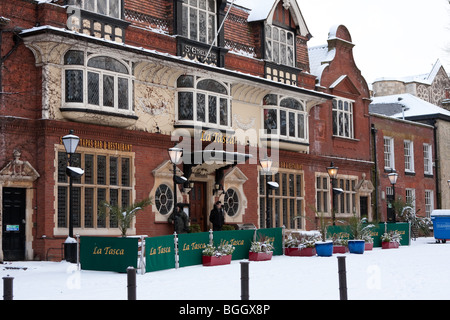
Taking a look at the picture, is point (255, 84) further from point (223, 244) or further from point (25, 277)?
point (25, 277)

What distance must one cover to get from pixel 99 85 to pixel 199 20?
6.21m

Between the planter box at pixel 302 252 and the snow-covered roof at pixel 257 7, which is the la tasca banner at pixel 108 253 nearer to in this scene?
the planter box at pixel 302 252

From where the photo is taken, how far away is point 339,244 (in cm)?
2516

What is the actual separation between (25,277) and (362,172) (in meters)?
23.5

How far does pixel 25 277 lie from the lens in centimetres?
1653

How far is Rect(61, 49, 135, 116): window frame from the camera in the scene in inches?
861

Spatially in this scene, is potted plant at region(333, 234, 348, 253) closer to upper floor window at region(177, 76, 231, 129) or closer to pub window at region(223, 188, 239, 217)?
pub window at region(223, 188, 239, 217)

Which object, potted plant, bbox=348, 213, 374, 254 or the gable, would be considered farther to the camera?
the gable

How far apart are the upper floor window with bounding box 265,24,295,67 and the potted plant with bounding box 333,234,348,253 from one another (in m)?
8.91

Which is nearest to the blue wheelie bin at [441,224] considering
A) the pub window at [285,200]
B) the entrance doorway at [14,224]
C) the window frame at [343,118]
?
the pub window at [285,200]

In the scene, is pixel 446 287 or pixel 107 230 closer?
pixel 446 287

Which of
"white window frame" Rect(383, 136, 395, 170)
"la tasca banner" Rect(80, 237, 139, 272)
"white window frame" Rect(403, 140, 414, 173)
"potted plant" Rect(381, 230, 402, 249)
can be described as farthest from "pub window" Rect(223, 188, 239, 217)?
"white window frame" Rect(403, 140, 414, 173)

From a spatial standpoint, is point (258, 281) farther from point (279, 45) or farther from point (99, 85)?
point (279, 45)
